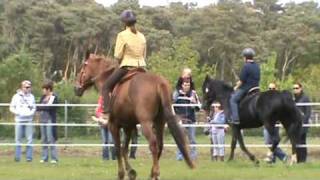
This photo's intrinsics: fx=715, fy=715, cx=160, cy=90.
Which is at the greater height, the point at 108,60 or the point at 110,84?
the point at 108,60

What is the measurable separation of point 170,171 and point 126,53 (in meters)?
2.51

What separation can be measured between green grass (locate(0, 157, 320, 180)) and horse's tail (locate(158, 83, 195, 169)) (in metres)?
0.85

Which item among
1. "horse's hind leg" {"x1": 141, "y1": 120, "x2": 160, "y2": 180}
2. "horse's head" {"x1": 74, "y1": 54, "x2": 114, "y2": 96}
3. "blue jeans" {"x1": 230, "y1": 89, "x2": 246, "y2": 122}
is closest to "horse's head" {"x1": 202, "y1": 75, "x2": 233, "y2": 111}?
"blue jeans" {"x1": 230, "y1": 89, "x2": 246, "y2": 122}

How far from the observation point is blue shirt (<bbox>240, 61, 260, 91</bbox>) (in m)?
13.8

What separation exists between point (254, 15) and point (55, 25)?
1872cm

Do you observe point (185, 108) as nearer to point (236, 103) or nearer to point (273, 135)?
point (236, 103)

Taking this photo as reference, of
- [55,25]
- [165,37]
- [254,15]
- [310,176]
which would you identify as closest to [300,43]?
[254,15]

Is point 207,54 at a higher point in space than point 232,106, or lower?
lower

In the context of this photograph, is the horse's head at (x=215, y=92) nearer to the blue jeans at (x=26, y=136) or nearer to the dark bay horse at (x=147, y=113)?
the blue jeans at (x=26, y=136)

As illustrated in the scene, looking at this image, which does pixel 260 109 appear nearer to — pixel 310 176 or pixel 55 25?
pixel 310 176

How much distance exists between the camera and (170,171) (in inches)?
480

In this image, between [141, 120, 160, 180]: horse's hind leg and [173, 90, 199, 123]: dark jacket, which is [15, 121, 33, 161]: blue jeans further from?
[141, 120, 160, 180]: horse's hind leg

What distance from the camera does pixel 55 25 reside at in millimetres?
62750

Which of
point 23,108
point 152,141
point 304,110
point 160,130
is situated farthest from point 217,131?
point 152,141
